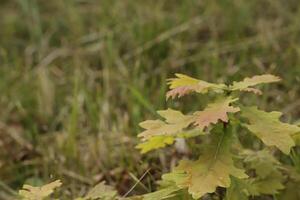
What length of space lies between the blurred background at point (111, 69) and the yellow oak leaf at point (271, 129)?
0.40m

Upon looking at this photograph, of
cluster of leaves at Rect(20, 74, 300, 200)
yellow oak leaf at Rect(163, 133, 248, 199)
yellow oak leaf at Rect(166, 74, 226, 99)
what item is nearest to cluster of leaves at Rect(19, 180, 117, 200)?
cluster of leaves at Rect(20, 74, 300, 200)

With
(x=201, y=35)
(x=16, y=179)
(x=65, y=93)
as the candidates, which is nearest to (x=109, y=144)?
(x=16, y=179)

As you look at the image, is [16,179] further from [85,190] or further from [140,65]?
[140,65]

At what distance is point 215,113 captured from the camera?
4.21 ft

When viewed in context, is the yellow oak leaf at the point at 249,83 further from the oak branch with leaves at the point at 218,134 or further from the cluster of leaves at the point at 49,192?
the cluster of leaves at the point at 49,192

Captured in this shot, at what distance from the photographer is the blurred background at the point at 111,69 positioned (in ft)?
6.55

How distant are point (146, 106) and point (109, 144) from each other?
164 mm

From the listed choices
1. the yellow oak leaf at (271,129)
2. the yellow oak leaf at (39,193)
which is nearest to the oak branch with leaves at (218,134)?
the yellow oak leaf at (271,129)

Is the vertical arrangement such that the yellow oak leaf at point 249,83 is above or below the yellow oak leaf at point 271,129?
above

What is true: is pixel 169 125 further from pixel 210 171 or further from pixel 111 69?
pixel 111 69

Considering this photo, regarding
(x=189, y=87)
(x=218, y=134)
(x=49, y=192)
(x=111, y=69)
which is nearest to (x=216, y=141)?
(x=218, y=134)

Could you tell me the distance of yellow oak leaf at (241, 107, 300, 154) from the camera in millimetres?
1278

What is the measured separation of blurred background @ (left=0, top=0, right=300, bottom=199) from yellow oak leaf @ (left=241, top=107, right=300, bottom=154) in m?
0.40

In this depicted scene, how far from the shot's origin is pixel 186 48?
8.64ft
